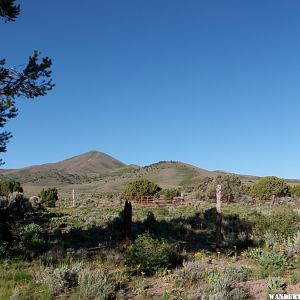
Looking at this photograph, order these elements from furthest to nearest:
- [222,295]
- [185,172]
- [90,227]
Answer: [185,172] → [90,227] → [222,295]

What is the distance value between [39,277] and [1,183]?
4863 cm

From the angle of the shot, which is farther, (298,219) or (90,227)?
(90,227)

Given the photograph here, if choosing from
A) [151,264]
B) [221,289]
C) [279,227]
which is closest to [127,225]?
[151,264]

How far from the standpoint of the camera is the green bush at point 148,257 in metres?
11.5

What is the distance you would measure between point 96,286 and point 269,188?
52.0 metres

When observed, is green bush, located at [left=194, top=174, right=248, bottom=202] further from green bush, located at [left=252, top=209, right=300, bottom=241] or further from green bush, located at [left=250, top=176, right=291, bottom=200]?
green bush, located at [left=252, top=209, right=300, bottom=241]

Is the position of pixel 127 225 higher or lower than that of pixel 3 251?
higher

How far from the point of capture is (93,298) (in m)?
8.99

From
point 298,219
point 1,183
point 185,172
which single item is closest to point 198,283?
point 298,219

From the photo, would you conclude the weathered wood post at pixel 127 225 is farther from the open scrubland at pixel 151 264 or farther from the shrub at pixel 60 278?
the shrub at pixel 60 278

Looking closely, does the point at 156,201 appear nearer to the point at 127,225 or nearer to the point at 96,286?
the point at 127,225

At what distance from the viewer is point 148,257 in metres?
11.7

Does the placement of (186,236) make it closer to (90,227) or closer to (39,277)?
(90,227)

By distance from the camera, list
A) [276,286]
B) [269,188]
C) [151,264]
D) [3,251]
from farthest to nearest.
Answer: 1. [269,188]
2. [3,251]
3. [151,264]
4. [276,286]
